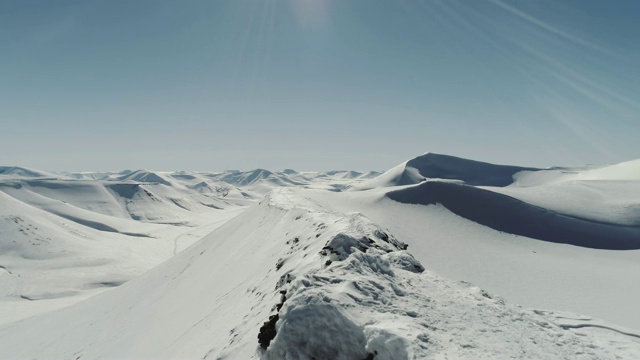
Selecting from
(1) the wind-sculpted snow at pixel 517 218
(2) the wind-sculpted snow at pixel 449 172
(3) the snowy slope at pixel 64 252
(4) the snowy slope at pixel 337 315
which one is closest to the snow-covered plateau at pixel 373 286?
(4) the snowy slope at pixel 337 315

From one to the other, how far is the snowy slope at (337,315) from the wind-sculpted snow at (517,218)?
3377 centimetres

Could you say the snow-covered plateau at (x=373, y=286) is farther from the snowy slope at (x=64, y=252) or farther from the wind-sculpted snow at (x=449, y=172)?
the wind-sculpted snow at (x=449, y=172)

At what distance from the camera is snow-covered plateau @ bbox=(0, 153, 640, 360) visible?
7.80 meters

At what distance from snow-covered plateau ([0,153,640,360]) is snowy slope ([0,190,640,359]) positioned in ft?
0.15

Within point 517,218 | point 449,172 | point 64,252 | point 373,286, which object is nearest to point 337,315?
point 373,286

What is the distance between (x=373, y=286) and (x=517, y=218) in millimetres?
47810

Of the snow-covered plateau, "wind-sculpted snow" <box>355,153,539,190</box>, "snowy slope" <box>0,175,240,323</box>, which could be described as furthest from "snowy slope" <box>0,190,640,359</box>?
"wind-sculpted snow" <box>355,153,539,190</box>

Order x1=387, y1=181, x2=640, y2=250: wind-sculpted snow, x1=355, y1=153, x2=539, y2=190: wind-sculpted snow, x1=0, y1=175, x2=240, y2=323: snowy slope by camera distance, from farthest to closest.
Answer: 1. x1=355, y1=153, x2=539, y2=190: wind-sculpted snow
2. x1=0, y1=175, x2=240, y2=323: snowy slope
3. x1=387, y1=181, x2=640, y2=250: wind-sculpted snow

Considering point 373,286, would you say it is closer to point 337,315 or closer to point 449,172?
point 337,315

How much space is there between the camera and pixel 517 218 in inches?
1935

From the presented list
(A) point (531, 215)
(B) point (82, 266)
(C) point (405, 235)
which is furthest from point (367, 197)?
(B) point (82, 266)

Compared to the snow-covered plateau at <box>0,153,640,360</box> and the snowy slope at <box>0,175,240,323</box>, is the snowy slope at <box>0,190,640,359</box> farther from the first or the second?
the snowy slope at <box>0,175,240,323</box>

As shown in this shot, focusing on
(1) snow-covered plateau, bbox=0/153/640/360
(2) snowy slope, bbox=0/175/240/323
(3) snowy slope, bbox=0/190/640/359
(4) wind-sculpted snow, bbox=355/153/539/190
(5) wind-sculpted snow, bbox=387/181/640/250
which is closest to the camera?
(3) snowy slope, bbox=0/190/640/359

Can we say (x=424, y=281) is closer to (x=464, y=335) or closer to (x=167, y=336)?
(x=464, y=335)
